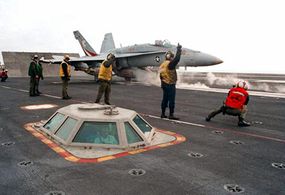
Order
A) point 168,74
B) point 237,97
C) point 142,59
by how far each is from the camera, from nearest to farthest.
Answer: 1. point 237,97
2. point 168,74
3. point 142,59

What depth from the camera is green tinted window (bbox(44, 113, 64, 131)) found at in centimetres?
645

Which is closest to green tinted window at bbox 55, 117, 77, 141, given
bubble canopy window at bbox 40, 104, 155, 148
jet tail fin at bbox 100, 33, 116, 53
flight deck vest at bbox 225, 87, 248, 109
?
bubble canopy window at bbox 40, 104, 155, 148

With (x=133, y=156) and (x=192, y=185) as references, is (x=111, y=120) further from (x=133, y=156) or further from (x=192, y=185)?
(x=192, y=185)

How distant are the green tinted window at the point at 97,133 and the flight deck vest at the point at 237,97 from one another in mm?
4308

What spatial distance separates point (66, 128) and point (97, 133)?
0.84 m

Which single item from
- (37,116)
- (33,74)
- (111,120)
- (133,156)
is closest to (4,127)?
(37,116)

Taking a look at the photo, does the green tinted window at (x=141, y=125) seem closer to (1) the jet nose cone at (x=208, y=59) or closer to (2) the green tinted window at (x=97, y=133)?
(2) the green tinted window at (x=97, y=133)

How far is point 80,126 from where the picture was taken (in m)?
5.64

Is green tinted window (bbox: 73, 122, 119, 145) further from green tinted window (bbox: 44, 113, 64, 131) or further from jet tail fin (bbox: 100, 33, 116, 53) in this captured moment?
jet tail fin (bbox: 100, 33, 116, 53)

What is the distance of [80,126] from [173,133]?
2.63m

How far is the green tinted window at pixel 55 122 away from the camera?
21.2ft

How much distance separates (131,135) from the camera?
5.75 m

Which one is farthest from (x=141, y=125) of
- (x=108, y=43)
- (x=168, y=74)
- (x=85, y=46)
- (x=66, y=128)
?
(x=108, y=43)

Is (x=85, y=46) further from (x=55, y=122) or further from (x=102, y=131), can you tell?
(x=102, y=131)
